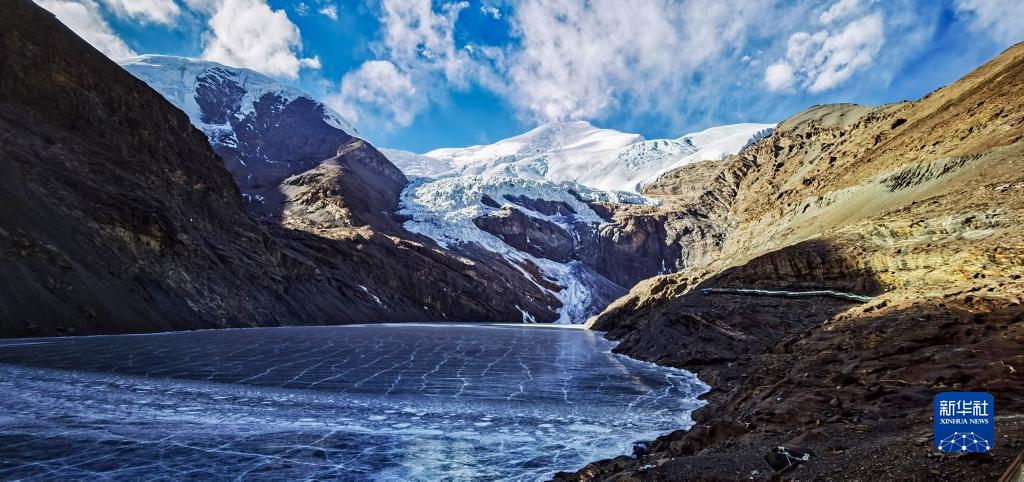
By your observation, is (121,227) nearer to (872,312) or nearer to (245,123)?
(872,312)

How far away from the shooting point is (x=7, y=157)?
39.5 m

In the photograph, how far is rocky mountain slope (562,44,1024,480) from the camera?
7.50 metres

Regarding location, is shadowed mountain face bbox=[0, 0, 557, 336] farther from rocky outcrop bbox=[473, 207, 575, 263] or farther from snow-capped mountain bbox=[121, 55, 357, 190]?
snow-capped mountain bbox=[121, 55, 357, 190]

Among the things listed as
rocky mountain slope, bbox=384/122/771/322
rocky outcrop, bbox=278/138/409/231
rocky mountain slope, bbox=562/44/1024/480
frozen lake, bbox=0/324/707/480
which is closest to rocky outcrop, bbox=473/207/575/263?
rocky mountain slope, bbox=384/122/771/322

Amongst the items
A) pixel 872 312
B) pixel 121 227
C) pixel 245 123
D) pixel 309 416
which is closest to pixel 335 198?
pixel 121 227

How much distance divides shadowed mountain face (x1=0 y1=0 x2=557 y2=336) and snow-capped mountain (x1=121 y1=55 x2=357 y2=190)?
84120mm

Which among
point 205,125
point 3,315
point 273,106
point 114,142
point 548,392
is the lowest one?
point 548,392

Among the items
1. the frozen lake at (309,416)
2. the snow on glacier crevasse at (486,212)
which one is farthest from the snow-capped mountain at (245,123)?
the frozen lake at (309,416)

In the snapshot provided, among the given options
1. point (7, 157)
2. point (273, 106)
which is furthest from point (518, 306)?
point (273, 106)

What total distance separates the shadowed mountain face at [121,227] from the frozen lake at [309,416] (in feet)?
36.2

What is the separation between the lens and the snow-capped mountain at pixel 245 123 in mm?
161375

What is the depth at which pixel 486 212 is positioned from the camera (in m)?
167

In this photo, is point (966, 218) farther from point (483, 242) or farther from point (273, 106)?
point (273, 106)

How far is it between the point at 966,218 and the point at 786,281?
8.59m
